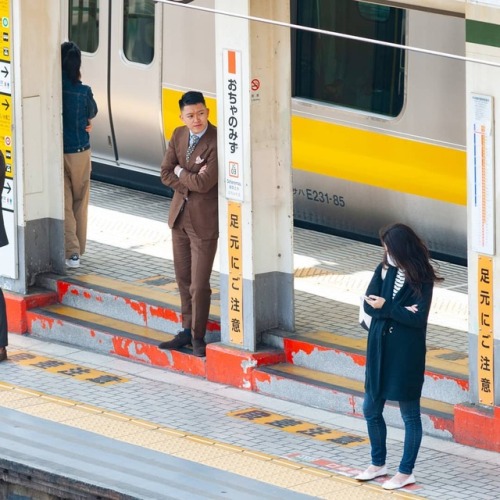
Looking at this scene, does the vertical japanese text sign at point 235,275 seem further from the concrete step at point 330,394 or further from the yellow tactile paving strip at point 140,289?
the yellow tactile paving strip at point 140,289

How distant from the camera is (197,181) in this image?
11266mm

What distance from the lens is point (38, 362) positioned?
12102mm

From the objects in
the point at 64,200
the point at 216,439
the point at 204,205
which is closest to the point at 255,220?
the point at 204,205

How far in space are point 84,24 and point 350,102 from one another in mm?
3517

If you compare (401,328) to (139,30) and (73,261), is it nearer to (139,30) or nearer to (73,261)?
(73,261)

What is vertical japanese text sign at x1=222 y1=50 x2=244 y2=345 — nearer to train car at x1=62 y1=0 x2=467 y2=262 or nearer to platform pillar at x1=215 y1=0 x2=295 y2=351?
platform pillar at x1=215 y1=0 x2=295 y2=351

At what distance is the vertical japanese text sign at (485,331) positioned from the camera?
9828 millimetres

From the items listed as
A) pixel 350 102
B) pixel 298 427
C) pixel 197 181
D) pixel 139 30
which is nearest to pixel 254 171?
pixel 197 181

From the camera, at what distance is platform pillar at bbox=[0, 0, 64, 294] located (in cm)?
1251

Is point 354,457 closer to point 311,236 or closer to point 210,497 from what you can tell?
point 210,497

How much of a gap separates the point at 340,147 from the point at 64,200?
225cm

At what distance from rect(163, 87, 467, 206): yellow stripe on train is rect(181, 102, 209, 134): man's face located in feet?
7.81

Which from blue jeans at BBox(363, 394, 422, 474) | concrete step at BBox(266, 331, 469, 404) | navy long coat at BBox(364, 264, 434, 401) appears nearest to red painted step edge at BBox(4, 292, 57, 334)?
concrete step at BBox(266, 331, 469, 404)

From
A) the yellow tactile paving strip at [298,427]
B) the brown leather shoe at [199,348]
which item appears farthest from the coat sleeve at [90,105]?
the yellow tactile paving strip at [298,427]
